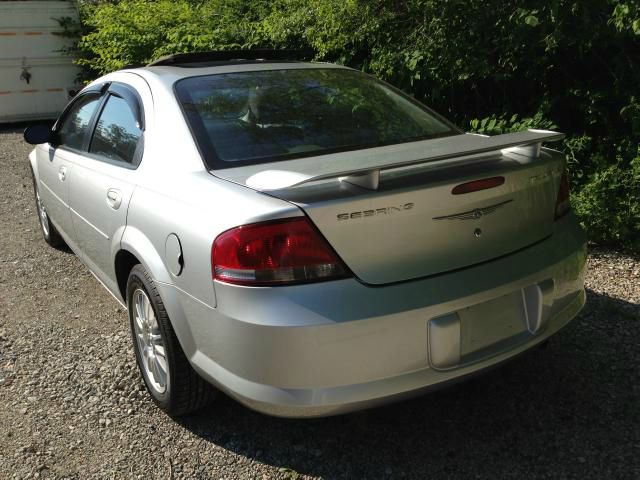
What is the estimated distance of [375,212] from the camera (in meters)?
2.27

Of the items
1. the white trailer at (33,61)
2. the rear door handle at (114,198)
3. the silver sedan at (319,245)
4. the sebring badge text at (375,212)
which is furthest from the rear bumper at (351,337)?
the white trailer at (33,61)

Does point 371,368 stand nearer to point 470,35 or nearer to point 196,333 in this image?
point 196,333

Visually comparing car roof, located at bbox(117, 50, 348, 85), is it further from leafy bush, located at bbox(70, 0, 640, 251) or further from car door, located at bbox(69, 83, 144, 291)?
leafy bush, located at bbox(70, 0, 640, 251)

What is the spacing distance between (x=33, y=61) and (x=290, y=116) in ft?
39.2

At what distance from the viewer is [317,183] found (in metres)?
2.37

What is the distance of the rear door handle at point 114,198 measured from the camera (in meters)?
3.14

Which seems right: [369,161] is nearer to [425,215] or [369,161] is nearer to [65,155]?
[425,215]

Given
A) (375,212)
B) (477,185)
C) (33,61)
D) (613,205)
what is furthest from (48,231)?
(33,61)

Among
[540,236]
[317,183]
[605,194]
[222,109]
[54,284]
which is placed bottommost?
[54,284]

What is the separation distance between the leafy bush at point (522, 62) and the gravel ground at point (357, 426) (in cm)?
148

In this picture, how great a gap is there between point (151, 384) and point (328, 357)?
1268 millimetres

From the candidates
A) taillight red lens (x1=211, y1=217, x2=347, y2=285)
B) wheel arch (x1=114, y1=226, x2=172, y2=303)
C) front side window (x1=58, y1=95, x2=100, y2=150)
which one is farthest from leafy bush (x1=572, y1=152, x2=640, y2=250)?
front side window (x1=58, y1=95, x2=100, y2=150)

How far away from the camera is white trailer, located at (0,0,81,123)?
1288 centimetres

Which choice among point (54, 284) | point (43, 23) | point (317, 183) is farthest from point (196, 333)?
point (43, 23)
